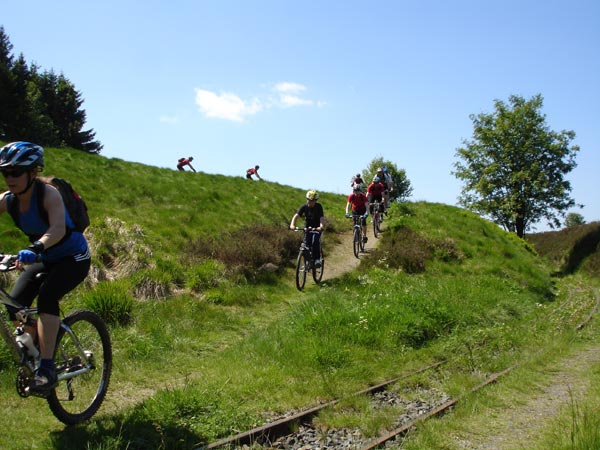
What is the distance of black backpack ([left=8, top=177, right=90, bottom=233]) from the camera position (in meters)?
4.22

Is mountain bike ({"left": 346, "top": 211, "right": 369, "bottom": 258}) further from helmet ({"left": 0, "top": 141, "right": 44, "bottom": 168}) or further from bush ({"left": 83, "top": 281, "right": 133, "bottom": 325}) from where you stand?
helmet ({"left": 0, "top": 141, "right": 44, "bottom": 168})

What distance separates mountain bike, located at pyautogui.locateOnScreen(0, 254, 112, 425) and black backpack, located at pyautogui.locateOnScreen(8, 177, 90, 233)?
501mm

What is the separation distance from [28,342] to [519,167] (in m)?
43.3

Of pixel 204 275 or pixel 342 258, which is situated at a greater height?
pixel 342 258

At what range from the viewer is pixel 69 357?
5.00 m

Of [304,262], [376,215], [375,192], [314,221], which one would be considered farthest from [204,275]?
[375,192]

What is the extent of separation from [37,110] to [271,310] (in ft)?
146

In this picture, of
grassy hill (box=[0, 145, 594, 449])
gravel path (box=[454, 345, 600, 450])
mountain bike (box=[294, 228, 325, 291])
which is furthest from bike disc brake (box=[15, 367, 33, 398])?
mountain bike (box=[294, 228, 325, 291])

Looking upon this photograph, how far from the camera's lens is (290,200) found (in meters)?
21.5

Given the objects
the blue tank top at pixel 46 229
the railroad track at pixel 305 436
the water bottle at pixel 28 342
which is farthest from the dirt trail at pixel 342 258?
the water bottle at pixel 28 342

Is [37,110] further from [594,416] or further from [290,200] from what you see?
[594,416]

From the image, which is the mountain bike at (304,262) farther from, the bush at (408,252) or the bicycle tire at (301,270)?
the bush at (408,252)

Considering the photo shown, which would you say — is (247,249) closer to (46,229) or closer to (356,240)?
(356,240)

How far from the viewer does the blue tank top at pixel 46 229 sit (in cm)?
428
